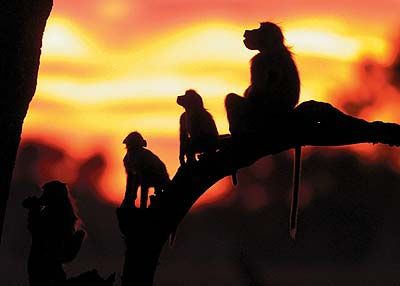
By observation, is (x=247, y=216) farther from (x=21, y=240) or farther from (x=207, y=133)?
(x=207, y=133)

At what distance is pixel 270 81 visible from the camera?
48.6 feet

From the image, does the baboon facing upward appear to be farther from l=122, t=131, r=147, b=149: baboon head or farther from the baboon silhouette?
l=122, t=131, r=147, b=149: baboon head

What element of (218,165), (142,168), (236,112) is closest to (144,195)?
(142,168)

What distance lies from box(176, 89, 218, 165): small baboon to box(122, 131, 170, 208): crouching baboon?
850 mm

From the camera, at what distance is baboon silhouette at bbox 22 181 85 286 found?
13.2 meters

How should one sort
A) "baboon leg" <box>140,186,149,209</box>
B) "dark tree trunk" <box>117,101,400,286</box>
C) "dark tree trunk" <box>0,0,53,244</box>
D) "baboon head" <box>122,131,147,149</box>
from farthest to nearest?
"baboon head" <box>122,131,147,149</box> < "baboon leg" <box>140,186,149,209</box> < "dark tree trunk" <box>117,101,400,286</box> < "dark tree trunk" <box>0,0,53,244</box>

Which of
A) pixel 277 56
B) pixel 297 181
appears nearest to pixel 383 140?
pixel 297 181

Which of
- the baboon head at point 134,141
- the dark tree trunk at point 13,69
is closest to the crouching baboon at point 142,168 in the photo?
the baboon head at point 134,141

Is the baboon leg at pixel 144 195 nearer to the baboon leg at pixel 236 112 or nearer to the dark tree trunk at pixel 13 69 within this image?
the baboon leg at pixel 236 112

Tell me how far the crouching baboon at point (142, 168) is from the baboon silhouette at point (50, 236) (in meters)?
2.71

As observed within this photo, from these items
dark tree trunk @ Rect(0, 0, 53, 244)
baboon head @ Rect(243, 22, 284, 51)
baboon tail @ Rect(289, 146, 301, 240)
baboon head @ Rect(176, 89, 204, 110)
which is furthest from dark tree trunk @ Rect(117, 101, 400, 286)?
baboon head @ Rect(176, 89, 204, 110)

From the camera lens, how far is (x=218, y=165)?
12586 millimetres

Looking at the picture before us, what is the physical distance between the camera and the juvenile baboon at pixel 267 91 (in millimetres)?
13859

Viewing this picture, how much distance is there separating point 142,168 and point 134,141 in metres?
0.53
